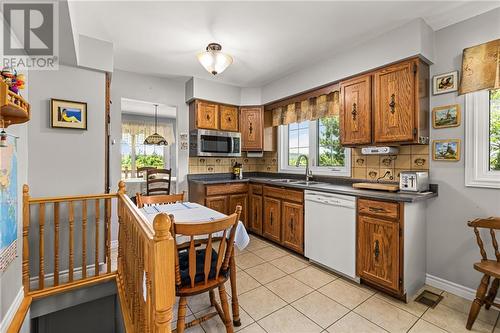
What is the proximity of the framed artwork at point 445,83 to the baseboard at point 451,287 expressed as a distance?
180 centimetres

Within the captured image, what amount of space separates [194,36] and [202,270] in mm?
2252

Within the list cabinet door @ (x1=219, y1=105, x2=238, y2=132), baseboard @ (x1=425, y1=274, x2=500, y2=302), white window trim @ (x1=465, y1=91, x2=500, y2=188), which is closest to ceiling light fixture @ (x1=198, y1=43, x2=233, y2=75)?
cabinet door @ (x1=219, y1=105, x2=238, y2=132)

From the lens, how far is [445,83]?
2.23 metres

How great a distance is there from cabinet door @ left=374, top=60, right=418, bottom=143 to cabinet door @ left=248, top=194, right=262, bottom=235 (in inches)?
74.1

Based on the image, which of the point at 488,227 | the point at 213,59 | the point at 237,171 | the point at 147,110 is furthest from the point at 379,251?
the point at 147,110

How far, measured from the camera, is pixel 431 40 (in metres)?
2.28

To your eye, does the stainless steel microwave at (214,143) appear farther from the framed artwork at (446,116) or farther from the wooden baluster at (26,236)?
the framed artwork at (446,116)

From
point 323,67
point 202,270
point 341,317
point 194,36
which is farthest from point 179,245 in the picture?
point 323,67

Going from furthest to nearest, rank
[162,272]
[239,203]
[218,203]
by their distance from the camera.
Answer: [239,203] → [218,203] → [162,272]

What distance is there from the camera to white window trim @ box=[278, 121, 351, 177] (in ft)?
10.2

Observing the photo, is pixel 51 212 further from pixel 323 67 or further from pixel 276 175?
pixel 323 67

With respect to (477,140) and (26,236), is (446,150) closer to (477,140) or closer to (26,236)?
(477,140)

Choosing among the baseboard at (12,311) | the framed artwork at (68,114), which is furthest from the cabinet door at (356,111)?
the baseboard at (12,311)

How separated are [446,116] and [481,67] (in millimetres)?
444
